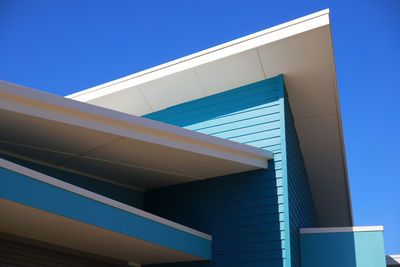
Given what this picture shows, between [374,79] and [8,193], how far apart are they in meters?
13.3

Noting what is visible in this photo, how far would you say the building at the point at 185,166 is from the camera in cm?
554

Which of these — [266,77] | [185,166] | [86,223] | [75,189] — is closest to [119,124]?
[75,189]

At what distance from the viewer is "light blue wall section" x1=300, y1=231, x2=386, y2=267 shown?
22.7 ft

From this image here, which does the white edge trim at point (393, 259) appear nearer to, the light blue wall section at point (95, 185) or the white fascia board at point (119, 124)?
the white fascia board at point (119, 124)

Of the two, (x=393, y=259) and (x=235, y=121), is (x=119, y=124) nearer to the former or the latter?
(x=235, y=121)

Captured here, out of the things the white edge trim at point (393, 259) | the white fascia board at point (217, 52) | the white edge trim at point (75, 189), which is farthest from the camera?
the white edge trim at point (393, 259)

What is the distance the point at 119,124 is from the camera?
5.89 metres

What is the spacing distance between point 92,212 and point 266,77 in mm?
4060

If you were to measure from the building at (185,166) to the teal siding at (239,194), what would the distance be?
20 millimetres

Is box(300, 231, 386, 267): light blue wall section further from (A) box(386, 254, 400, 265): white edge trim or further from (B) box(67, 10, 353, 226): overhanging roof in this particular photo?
(A) box(386, 254, 400, 265): white edge trim

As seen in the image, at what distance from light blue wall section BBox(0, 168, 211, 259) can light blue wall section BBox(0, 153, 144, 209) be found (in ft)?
6.42

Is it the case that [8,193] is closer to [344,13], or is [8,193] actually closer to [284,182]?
[284,182]

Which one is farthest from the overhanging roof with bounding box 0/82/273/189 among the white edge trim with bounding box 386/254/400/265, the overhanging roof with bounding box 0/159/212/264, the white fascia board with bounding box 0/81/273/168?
the white edge trim with bounding box 386/254/400/265

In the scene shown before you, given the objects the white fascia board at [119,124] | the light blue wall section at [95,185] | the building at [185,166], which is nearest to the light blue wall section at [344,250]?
the building at [185,166]
